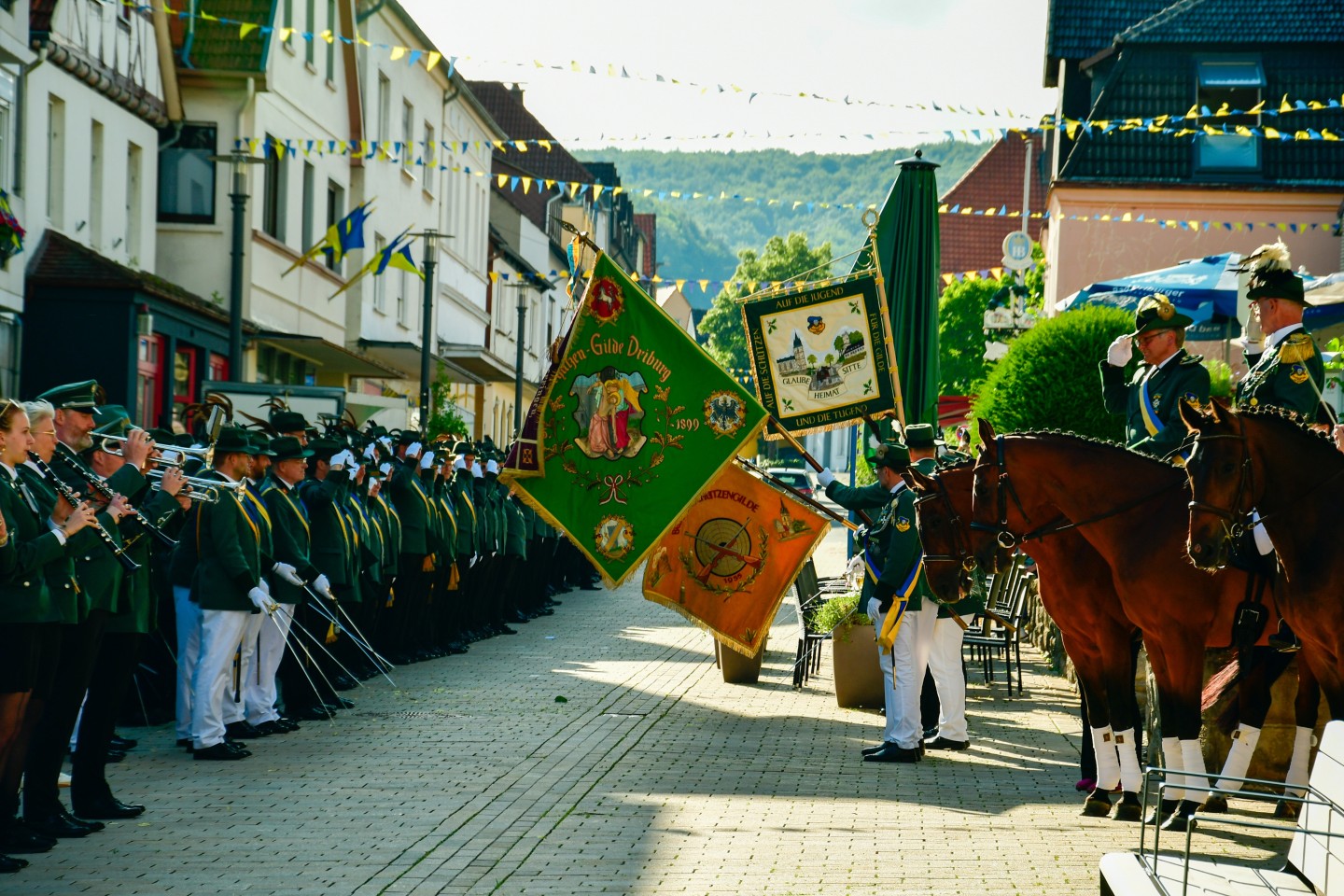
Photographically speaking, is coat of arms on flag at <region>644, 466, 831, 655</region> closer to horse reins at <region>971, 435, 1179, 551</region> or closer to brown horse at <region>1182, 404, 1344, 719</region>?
horse reins at <region>971, 435, 1179, 551</region>

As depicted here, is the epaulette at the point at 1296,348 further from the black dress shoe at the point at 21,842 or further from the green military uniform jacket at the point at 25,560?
the black dress shoe at the point at 21,842

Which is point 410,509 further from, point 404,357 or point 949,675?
point 404,357

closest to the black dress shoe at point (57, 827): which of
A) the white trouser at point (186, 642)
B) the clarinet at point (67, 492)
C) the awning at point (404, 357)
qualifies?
the clarinet at point (67, 492)

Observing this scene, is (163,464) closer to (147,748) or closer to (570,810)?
(147,748)

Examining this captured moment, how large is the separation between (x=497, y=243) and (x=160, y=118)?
25690mm

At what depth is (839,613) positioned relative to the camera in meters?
13.9

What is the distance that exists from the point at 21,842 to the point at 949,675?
6.49m

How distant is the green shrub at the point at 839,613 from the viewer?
1379cm

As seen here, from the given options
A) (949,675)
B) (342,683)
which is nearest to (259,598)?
(342,683)

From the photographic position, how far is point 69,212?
75.3ft

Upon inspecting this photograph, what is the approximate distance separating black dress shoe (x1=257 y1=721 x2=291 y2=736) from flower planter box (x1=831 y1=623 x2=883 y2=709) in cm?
450

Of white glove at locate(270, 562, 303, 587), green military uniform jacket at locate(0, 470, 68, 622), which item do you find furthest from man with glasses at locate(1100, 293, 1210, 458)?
white glove at locate(270, 562, 303, 587)

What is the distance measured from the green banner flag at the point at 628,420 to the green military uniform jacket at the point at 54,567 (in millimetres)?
5603

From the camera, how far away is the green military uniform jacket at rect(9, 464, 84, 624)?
7.86 m
